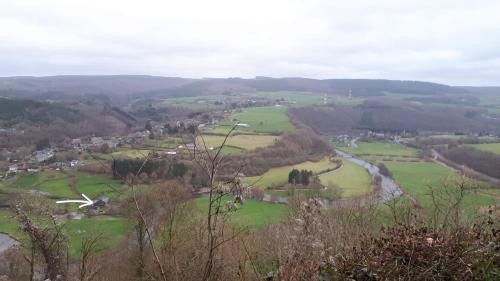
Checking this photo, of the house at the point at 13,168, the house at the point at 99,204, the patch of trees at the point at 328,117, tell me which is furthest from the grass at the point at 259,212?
the patch of trees at the point at 328,117

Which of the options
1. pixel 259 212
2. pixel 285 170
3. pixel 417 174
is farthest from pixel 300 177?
pixel 417 174

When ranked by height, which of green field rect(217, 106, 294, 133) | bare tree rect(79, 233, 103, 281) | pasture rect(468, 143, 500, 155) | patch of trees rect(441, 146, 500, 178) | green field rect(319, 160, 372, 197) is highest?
bare tree rect(79, 233, 103, 281)

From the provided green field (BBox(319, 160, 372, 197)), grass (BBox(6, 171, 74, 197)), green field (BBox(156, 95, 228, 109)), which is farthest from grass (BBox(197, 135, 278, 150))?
green field (BBox(156, 95, 228, 109))

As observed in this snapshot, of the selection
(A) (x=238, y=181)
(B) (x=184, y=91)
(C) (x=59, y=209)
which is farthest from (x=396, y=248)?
(B) (x=184, y=91)

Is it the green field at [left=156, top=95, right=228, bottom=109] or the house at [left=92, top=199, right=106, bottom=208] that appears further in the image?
the green field at [left=156, top=95, right=228, bottom=109]

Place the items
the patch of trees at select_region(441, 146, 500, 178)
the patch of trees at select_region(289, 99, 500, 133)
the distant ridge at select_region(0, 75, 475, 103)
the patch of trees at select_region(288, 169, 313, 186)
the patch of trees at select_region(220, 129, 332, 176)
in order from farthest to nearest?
the distant ridge at select_region(0, 75, 475, 103) < the patch of trees at select_region(289, 99, 500, 133) < the patch of trees at select_region(441, 146, 500, 178) < the patch of trees at select_region(220, 129, 332, 176) < the patch of trees at select_region(288, 169, 313, 186)

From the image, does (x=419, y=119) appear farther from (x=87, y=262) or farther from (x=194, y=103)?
(x=87, y=262)

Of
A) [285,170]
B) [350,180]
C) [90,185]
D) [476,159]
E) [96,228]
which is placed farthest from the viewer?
[476,159]

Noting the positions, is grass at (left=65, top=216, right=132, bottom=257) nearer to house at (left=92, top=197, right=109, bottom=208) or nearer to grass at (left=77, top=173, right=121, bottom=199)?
house at (left=92, top=197, right=109, bottom=208)
